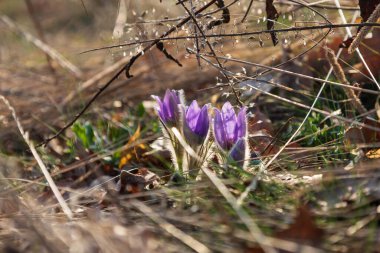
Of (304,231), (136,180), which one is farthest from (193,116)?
(304,231)

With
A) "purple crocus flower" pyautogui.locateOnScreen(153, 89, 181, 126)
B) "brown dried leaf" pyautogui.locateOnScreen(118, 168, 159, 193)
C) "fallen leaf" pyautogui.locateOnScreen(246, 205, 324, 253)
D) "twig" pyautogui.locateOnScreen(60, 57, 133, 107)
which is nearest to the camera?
"fallen leaf" pyautogui.locateOnScreen(246, 205, 324, 253)

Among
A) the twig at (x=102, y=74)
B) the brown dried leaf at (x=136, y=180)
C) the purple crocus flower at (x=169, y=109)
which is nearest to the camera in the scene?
the purple crocus flower at (x=169, y=109)

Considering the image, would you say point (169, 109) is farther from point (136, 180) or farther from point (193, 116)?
point (136, 180)

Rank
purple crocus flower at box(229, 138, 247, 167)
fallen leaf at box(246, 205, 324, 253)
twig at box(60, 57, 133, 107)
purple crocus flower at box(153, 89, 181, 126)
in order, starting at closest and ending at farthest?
fallen leaf at box(246, 205, 324, 253) → purple crocus flower at box(229, 138, 247, 167) → purple crocus flower at box(153, 89, 181, 126) → twig at box(60, 57, 133, 107)

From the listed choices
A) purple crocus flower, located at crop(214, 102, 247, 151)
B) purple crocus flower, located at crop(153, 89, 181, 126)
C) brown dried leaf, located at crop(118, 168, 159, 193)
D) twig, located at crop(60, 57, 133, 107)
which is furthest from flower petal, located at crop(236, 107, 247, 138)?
twig, located at crop(60, 57, 133, 107)

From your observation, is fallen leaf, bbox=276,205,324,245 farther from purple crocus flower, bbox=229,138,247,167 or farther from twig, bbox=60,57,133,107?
twig, bbox=60,57,133,107

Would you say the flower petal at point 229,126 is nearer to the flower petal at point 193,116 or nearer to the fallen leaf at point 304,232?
the flower petal at point 193,116

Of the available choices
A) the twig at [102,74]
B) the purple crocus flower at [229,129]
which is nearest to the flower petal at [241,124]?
the purple crocus flower at [229,129]
